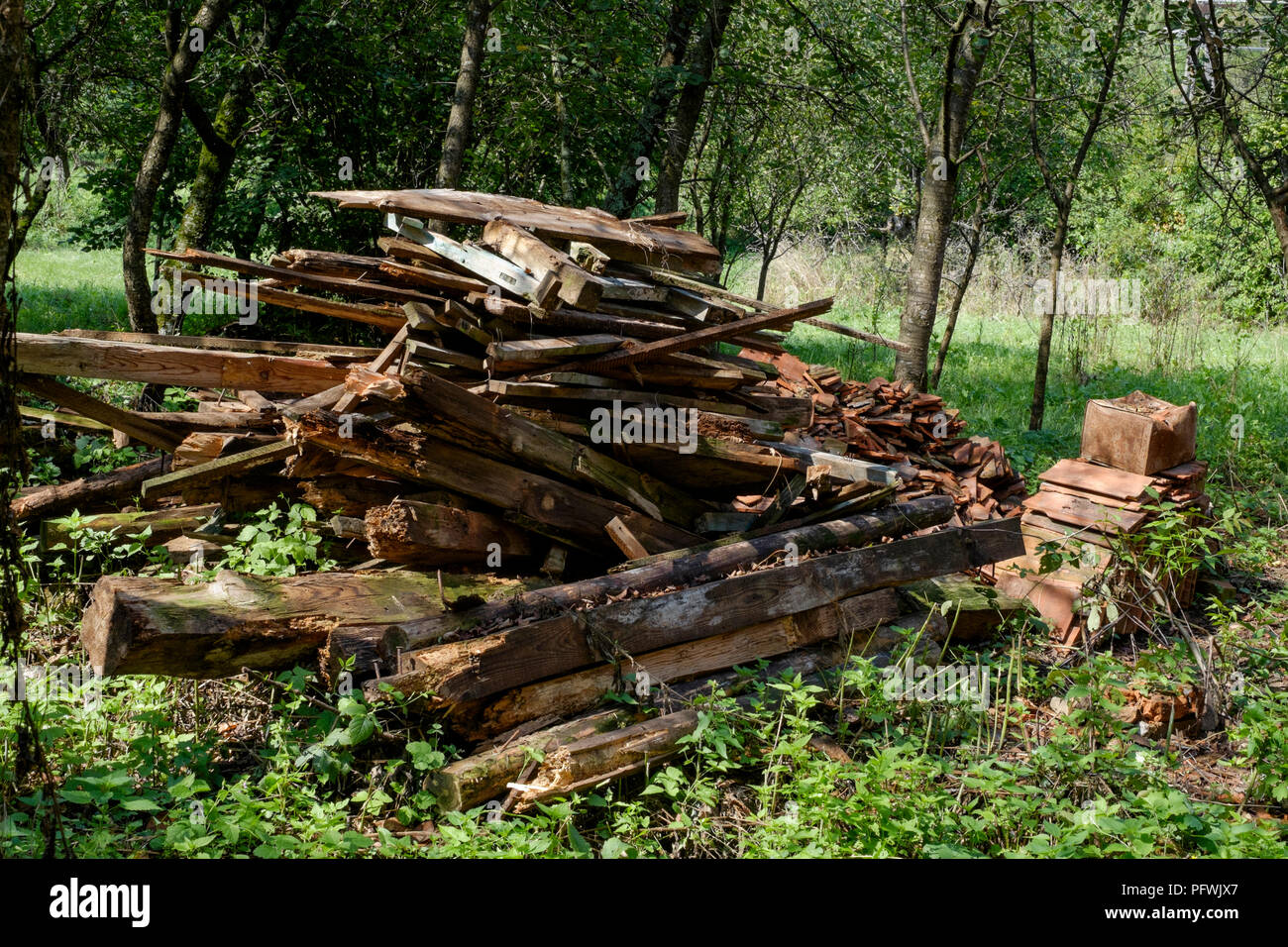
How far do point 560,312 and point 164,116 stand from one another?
6.11 metres

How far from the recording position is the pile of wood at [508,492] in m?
4.79

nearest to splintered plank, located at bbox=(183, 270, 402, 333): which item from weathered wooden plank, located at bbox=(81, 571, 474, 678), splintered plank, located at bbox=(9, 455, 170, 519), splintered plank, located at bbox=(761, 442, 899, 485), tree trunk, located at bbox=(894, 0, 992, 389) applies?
splintered plank, located at bbox=(9, 455, 170, 519)

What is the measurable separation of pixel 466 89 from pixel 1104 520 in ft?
24.2

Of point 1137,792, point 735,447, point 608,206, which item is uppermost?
point 608,206

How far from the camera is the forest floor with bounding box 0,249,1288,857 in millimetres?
3982

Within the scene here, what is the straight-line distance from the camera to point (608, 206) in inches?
490

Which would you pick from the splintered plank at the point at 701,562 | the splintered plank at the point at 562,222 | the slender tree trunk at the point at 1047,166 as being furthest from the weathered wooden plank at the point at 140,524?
the slender tree trunk at the point at 1047,166

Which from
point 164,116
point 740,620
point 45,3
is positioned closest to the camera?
point 740,620

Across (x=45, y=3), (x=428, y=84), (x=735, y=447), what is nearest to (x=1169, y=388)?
(x=735, y=447)

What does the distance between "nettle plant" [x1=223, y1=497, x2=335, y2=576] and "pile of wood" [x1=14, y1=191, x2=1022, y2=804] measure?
0.18m

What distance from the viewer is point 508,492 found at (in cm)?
572

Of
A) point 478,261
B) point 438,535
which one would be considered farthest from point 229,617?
point 478,261
